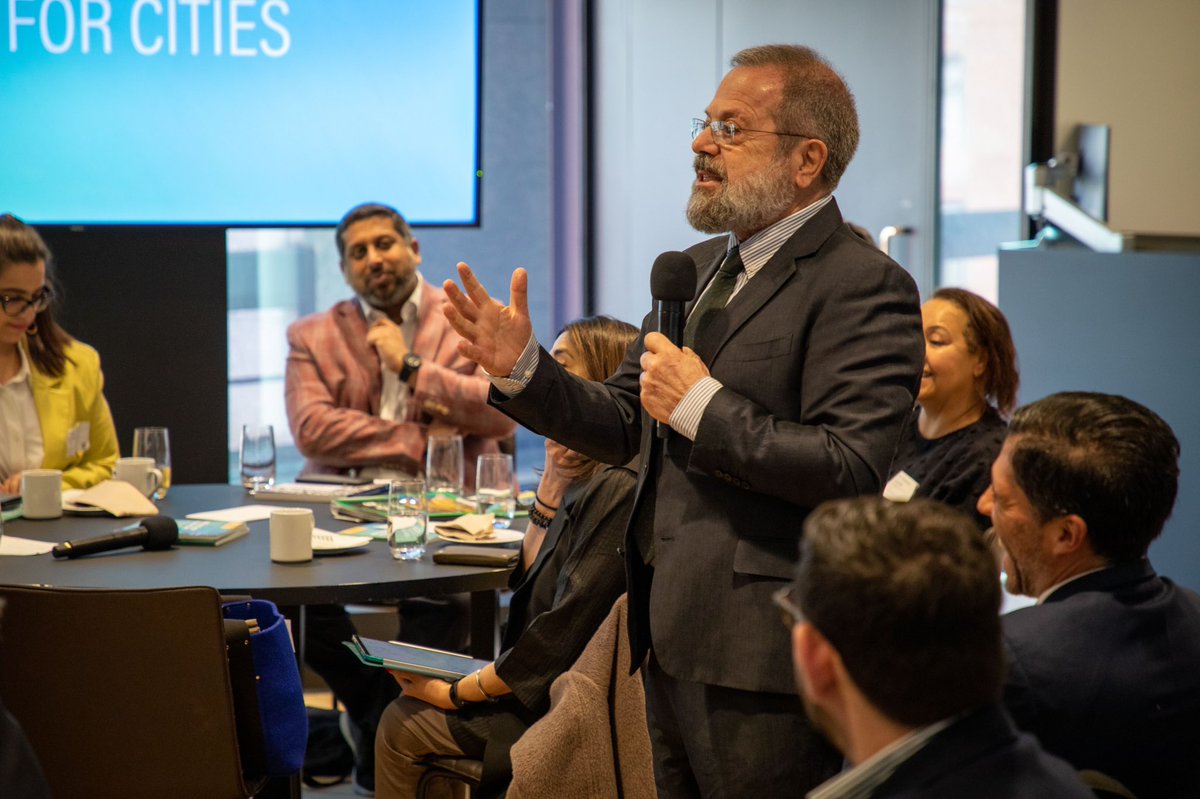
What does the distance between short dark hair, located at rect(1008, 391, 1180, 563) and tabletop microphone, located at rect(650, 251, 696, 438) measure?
541 mm

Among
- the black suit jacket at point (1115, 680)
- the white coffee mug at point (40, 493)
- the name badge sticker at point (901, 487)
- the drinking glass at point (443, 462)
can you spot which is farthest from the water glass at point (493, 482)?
the black suit jacket at point (1115, 680)

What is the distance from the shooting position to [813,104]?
6.72ft

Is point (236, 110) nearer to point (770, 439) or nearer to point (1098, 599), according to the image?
point (770, 439)

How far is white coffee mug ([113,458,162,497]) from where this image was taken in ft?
11.5

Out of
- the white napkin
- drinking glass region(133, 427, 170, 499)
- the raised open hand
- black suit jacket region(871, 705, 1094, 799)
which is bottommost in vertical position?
the white napkin

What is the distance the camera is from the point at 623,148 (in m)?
6.34

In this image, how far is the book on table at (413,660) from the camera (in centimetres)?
260

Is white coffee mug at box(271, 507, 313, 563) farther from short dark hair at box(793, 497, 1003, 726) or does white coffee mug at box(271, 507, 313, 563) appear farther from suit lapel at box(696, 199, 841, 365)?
short dark hair at box(793, 497, 1003, 726)

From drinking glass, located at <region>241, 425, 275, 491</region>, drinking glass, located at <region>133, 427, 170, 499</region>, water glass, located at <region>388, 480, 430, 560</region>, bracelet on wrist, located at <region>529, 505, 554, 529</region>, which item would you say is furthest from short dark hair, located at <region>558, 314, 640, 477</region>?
drinking glass, located at <region>133, 427, 170, 499</region>

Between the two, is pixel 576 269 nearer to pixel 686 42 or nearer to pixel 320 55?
pixel 686 42

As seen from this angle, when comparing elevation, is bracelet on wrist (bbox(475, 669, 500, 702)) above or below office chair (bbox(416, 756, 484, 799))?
above

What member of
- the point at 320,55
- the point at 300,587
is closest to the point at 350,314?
the point at 320,55

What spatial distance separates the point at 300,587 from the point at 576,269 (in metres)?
4.31

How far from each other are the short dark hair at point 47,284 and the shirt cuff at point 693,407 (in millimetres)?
2302
